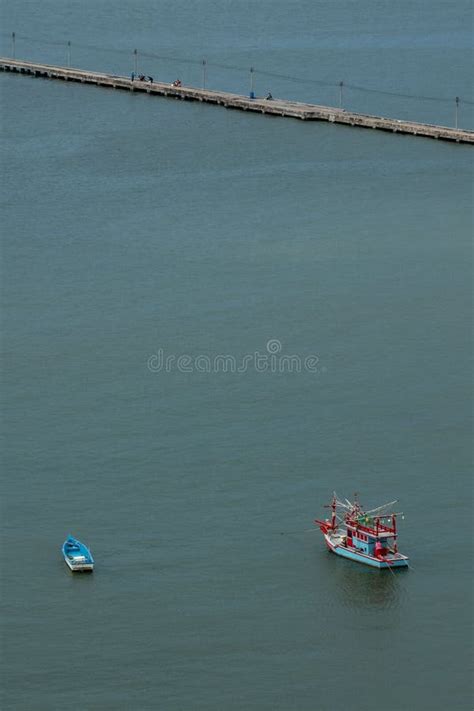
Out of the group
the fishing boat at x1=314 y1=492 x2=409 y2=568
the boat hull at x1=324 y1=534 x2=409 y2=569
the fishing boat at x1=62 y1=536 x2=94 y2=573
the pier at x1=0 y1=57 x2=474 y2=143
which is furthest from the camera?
the pier at x1=0 y1=57 x2=474 y2=143

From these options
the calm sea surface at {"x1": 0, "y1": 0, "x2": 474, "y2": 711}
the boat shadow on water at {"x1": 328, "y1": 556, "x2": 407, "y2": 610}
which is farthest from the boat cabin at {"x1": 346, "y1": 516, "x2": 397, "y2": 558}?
the calm sea surface at {"x1": 0, "y1": 0, "x2": 474, "y2": 711}

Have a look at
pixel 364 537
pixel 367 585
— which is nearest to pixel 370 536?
pixel 364 537

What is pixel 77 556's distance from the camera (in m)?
47.7

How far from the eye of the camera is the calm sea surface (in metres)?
44.2

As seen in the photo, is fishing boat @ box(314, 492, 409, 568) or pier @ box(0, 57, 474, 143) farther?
pier @ box(0, 57, 474, 143)

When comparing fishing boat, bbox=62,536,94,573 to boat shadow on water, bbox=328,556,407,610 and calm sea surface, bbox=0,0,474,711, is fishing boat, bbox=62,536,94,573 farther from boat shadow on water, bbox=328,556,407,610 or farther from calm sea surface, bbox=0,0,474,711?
boat shadow on water, bbox=328,556,407,610

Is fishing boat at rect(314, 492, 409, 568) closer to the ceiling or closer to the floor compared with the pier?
closer to the floor

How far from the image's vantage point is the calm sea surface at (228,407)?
44.2 metres

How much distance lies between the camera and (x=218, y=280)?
7031 cm

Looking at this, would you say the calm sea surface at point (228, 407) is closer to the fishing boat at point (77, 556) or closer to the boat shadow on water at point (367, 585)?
the boat shadow on water at point (367, 585)

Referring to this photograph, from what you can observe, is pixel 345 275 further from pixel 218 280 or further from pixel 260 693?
pixel 260 693

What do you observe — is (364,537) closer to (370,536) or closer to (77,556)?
(370,536)

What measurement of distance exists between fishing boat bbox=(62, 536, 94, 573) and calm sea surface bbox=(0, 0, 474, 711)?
0.99 ft

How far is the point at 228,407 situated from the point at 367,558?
10.6 meters
